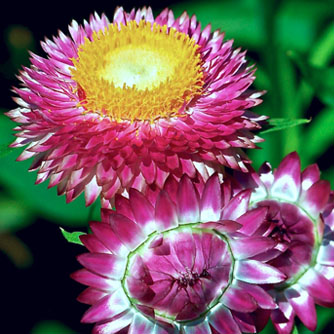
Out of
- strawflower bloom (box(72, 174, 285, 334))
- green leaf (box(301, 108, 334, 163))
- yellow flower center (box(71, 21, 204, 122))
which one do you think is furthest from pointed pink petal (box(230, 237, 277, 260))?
green leaf (box(301, 108, 334, 163))

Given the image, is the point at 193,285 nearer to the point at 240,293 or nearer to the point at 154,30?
the point at 240,293

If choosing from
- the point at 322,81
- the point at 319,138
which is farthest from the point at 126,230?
the point at 319,138

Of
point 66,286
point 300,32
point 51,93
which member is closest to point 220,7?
point 300,32

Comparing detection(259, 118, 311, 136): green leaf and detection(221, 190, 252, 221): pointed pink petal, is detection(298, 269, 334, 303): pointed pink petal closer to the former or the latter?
detection(221, 190, 252, 221): pointed pink petal

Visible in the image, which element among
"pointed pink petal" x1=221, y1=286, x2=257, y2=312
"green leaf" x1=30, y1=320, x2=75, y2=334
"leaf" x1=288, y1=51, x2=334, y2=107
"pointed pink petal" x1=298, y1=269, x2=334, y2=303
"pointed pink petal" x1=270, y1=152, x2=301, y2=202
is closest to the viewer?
"pointed pink petal" x1=221, y1=286, x2=257, y2=312

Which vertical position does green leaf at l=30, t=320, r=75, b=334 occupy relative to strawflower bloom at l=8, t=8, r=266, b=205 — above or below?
below

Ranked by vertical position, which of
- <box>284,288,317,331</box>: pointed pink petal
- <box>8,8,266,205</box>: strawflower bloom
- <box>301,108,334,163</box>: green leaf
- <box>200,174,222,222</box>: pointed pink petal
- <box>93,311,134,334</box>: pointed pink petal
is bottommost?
<box>284,288,317,331</box>: pointed pink petal

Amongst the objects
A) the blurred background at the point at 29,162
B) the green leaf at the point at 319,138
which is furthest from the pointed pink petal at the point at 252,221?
the green leaf at the point at 319,138
